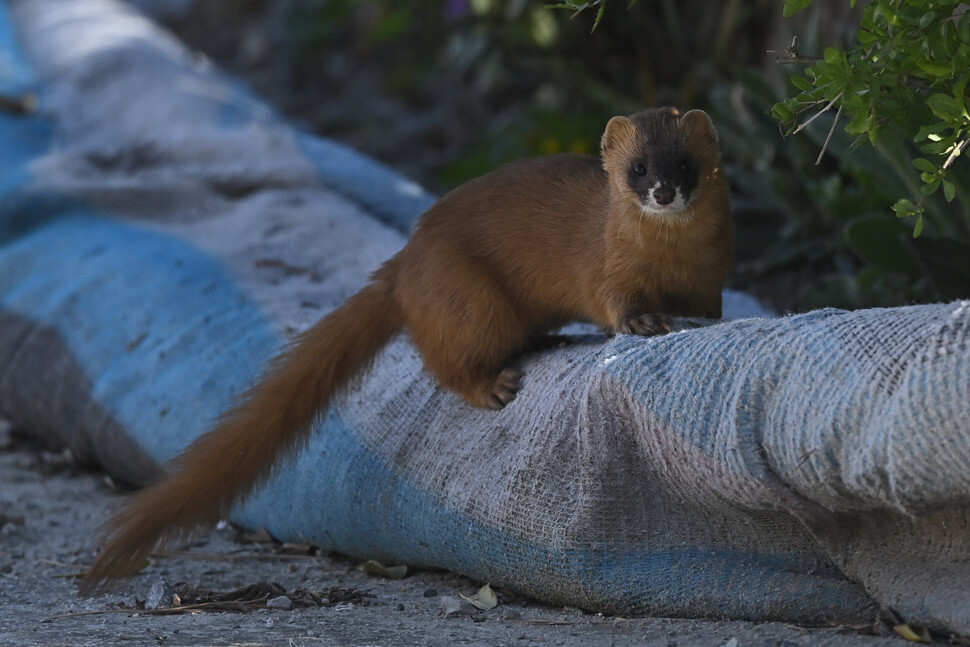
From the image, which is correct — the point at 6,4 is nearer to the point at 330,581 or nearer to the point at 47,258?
the point at 47,258

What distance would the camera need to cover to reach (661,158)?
8.82ft

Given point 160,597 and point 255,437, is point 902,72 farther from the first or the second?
point 160,597

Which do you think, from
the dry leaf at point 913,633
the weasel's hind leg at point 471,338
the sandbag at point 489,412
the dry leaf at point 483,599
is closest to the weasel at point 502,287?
the weasel's hind leg at point 471,338

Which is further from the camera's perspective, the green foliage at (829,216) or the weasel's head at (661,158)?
the green foliage at (829,216)

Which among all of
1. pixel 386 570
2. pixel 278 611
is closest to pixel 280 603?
pixel 278 611

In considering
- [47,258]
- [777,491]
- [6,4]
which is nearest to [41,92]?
[47,258]

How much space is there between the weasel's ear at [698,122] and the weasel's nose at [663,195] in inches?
7.8

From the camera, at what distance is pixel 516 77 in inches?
253

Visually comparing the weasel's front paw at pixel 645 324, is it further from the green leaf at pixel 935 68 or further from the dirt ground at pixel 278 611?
the green leaf at pixel 935 68

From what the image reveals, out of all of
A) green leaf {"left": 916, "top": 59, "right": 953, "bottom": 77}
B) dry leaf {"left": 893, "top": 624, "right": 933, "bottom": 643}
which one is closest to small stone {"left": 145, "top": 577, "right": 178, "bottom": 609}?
dry leaf {"left": 893, "top": 624, "right": 933, "bottom": 643}

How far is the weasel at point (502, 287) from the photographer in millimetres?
2715

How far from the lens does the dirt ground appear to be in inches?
86.5

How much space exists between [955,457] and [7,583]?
2.09m

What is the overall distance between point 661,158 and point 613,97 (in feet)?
11.4
